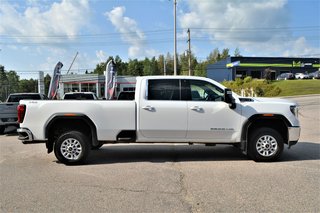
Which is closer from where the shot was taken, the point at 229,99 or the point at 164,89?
the point at 229,99

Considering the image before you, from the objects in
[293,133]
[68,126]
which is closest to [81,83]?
[68,126]

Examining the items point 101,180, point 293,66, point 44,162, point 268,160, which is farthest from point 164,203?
point 293,66

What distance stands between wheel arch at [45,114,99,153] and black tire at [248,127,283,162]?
11.7 feet

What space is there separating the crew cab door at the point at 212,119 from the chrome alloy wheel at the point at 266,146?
1.87 feet

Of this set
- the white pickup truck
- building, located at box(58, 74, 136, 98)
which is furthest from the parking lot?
building, located at box(58, 74, 136, 98)

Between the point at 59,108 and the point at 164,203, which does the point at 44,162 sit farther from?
the point at 164,203

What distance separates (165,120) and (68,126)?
2.29 metres

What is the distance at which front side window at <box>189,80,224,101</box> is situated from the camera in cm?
776

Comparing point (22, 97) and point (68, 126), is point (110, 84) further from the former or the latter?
point (22, 97)

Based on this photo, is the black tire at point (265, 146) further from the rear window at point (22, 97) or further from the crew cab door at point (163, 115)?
the rear window at point (22, 97)

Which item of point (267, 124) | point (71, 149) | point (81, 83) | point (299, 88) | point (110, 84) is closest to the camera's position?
point (71, 149)

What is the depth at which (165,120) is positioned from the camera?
762 cm

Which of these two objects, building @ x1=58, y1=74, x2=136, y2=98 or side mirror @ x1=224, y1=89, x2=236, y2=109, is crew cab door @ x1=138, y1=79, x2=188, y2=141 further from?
building @ x1=58, y1=74, x2=136, y2=98

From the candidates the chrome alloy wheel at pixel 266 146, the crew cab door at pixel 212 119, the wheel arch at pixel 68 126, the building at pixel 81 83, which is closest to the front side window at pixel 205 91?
the crew cab door at pixel 212 119
